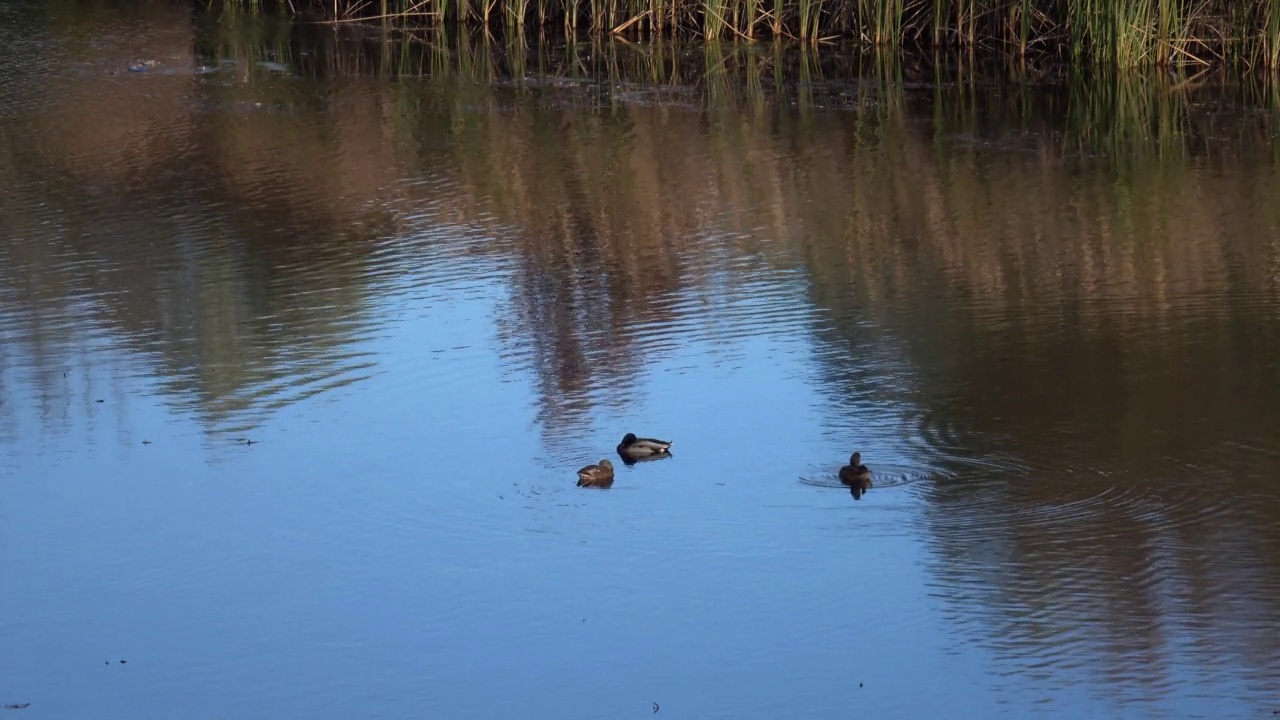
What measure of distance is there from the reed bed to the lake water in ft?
7.54

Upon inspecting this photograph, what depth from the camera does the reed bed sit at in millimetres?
17719

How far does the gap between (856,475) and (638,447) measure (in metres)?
0.90

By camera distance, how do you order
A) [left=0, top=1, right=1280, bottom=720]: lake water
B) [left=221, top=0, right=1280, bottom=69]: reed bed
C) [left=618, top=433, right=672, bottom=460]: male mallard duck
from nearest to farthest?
[left=0, top=1, right=1280, bottom=720]: lake water
[left=618, top=433, right=672, bottom=460]: male mallard duck
[left=221, top=0, right=1280, bottom=69]: reed bed

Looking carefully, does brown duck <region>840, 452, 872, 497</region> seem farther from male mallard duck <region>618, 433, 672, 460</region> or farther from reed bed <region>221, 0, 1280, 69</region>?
reed bed <region>221, 0, 1280, 69</region>

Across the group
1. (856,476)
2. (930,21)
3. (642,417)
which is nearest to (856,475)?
(856,476)

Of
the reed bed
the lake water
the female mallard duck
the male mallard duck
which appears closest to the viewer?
the lake water

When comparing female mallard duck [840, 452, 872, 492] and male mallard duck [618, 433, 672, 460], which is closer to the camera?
female mallard duck [840, 452, 872, 492]

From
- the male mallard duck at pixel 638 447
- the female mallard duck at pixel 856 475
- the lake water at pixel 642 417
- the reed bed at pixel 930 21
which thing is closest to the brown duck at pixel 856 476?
the female mallard duck at pixel 856 475

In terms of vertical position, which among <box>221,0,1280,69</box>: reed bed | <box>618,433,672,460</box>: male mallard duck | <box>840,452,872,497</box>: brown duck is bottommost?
<box>840,452,872,497</box>: brown duck

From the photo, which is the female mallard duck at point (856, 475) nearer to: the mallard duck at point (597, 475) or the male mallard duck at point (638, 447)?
the male mallard duck at point (638, 447)

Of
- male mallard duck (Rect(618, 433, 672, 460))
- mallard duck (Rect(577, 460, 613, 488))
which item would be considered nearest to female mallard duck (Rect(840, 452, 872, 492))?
male mallard duck (Rect(618, 433, 672, 460))

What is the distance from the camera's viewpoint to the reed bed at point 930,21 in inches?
698

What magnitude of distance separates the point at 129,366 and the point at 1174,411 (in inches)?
195

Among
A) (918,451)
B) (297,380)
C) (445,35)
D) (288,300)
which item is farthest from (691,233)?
(445,35)
